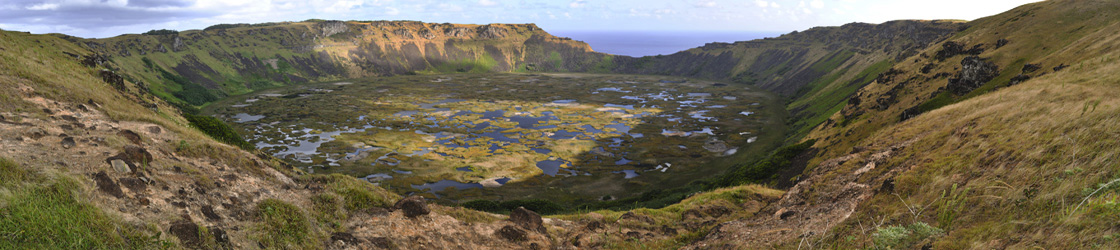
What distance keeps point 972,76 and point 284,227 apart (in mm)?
90769

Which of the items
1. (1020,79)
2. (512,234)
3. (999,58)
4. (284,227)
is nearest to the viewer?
(284,227)

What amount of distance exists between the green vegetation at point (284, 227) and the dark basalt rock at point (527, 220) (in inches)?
397

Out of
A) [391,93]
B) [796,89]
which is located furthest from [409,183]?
[796,89]

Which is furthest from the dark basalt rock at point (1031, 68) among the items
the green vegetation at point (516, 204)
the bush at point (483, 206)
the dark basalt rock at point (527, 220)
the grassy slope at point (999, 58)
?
the dark basalt rock at point (527, 220)

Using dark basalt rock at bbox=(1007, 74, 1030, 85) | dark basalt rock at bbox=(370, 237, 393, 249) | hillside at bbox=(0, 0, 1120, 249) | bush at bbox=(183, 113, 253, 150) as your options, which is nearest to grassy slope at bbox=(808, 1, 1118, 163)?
dark basalt rock at bbox=(1007, 74, 1030, 85)

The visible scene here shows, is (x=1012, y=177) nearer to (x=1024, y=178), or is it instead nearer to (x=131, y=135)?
(x=1024, y=178)

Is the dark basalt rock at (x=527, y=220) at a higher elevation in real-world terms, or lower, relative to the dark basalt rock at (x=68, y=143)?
lower

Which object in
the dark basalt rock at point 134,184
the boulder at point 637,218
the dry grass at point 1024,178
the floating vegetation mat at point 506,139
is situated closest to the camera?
the dry grass at point 1024,178

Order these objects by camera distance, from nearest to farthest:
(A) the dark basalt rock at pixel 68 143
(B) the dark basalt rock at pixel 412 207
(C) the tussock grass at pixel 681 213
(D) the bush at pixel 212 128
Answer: (A) the dark basalt rock at pixel 68 143 < (B) the dark basalt rock at pixel 412 207 < (C) the tussock grass at pixel 681 213 < (D) the bush at pixel 212 128

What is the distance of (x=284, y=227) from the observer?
17047mm

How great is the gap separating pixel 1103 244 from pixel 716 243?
12.9 meters

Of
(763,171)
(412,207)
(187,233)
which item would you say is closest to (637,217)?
(412,207)

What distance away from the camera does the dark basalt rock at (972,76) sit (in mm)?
67625

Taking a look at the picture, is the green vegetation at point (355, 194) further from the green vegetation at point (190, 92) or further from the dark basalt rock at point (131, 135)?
the green vegetation at point (190, 92)
